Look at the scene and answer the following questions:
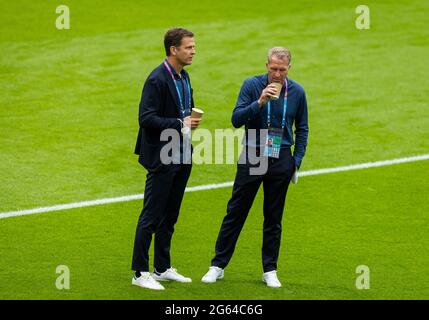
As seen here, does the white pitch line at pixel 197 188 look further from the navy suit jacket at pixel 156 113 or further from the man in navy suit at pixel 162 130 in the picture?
the navy suit jacket at pixel 156 113

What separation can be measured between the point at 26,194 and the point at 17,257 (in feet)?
8.40

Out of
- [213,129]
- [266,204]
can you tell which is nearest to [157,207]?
[266,204]

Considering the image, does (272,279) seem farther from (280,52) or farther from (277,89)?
(280,52)

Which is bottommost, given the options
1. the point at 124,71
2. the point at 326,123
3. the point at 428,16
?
the point at 326,123

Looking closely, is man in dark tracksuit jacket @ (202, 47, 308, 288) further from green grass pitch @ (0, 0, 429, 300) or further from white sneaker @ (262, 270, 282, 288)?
green grass pitch @ (0, 0, 429, 300)

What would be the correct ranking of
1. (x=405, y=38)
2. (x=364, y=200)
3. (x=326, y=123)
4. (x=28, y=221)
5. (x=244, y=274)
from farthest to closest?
(x=405, y=38), (x=326, y=123), (x=364, y=200), (x=28, y=221), (x=244, y=274)

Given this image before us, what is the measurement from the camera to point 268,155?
978cm

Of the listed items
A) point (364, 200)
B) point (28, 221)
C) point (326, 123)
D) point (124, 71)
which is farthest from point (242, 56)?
point (28, 221)

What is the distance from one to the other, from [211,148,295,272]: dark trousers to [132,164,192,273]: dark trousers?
512 mm

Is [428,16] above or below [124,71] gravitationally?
above

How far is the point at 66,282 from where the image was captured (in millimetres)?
9922

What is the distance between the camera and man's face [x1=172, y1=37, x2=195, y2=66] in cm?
952

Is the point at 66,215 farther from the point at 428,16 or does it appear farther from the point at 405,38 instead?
the point at 428,16

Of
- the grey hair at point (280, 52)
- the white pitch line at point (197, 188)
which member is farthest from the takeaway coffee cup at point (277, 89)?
the white pitch line at point (197, 188)
